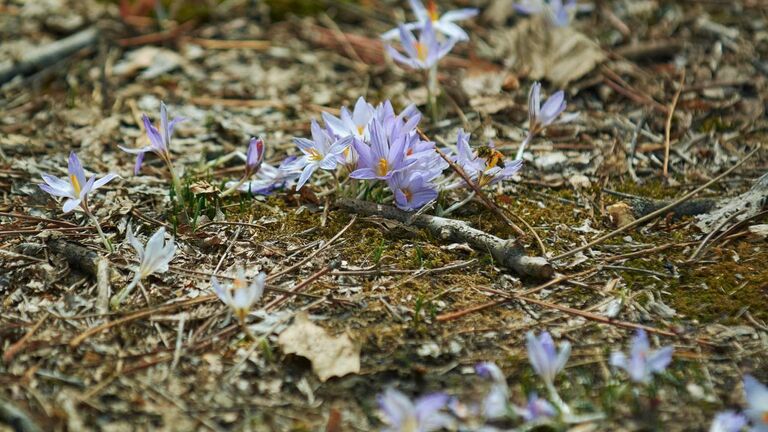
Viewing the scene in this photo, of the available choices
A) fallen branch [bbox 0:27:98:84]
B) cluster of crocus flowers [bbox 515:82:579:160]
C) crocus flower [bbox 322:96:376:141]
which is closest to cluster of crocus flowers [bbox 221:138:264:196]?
crocus flower [bbox 322:96:376:141]

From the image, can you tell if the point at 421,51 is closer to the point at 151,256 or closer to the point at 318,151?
the point at 318,151

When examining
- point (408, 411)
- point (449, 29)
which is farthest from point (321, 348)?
→ point (449, 29)

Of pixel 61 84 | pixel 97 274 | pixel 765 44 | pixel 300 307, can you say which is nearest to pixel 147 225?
pixel 97 274

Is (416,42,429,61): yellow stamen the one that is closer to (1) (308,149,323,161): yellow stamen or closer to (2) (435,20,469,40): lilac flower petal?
(2) (435,20,469,40): lilac flower petal

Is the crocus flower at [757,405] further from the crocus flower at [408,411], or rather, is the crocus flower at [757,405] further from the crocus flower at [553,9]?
the crocus flower at [553,9]

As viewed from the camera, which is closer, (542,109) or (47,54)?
(542,109)

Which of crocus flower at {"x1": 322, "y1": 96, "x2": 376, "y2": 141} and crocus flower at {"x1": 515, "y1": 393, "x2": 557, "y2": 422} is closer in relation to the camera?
crocus flower at {"x1": 515, "y1": 393, "x2": 557, "y2": 422}

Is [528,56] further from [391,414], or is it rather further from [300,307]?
[391,414]
